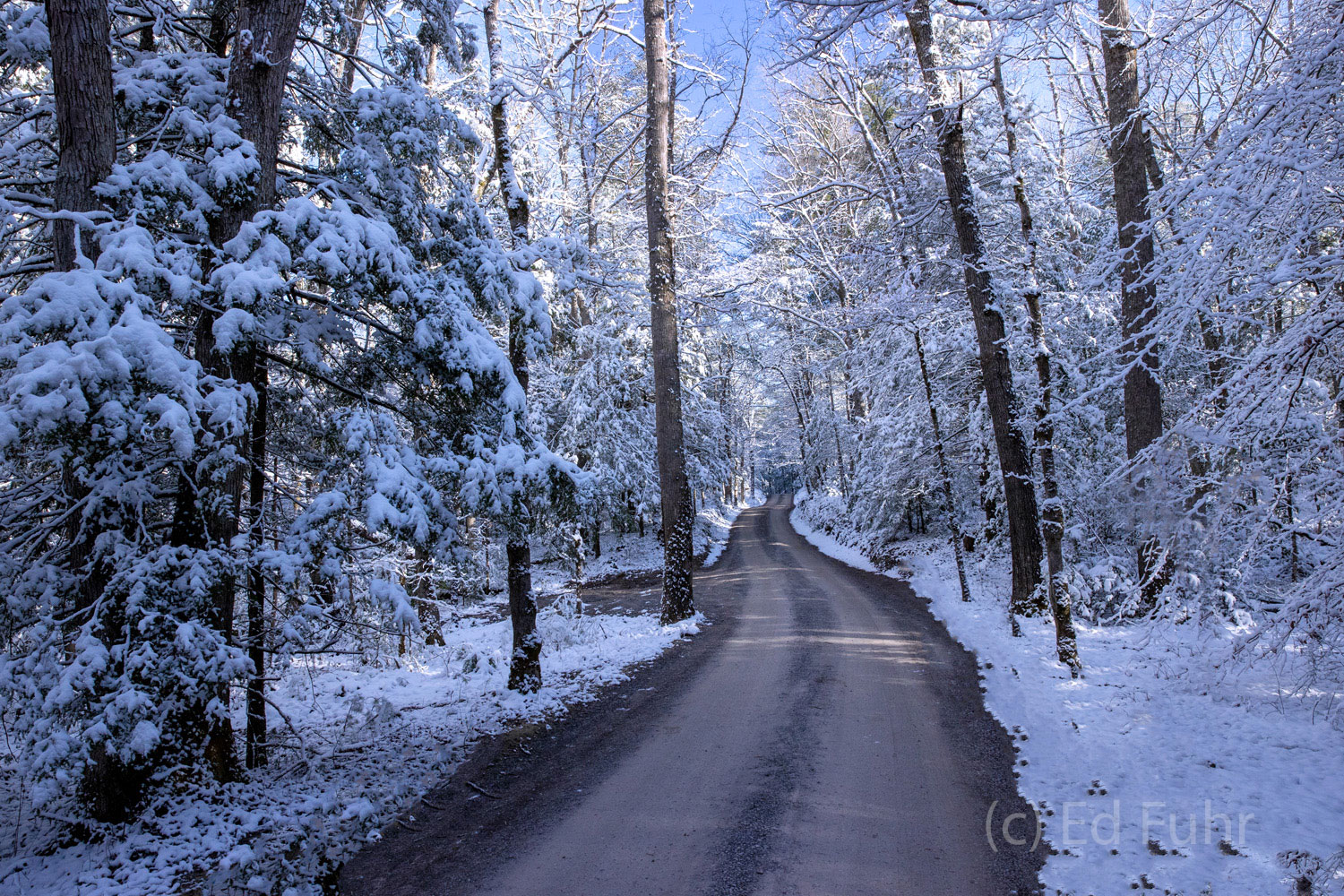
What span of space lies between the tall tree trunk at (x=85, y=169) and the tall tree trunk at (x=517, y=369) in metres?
3.64

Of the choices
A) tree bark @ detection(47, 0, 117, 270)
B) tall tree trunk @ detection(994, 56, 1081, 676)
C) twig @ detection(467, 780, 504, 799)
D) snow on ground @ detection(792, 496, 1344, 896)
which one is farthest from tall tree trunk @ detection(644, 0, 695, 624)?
tree bark @ detection(47, 0, 117, 270)

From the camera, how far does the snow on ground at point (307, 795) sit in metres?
4.18

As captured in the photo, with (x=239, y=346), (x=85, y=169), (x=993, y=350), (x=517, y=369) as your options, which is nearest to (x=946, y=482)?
(x=993, y=350)

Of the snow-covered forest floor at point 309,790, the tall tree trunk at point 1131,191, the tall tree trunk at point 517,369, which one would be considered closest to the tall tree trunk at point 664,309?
the snow-covered forest floor at point 309,790

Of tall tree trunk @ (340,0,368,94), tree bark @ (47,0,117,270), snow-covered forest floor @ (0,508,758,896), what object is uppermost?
tall tree trunk @ (340,0,368,94)

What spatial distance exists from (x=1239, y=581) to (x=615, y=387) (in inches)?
630

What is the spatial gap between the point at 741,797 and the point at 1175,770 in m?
3.57

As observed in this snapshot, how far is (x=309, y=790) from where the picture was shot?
5352 mm

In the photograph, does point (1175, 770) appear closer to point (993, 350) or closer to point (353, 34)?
point (993, 350)

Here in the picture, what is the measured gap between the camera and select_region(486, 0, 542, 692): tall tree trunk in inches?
311

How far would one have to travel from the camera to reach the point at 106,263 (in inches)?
163

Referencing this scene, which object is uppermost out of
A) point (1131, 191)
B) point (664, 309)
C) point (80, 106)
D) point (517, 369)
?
point (1131, 191)

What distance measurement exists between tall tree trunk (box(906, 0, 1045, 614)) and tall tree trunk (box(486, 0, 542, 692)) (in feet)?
21.2

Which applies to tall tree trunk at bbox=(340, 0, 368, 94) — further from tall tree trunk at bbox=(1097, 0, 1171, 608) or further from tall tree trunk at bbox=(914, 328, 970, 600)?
tall tree trunk at bbox=(914, 328, 970, 600)
